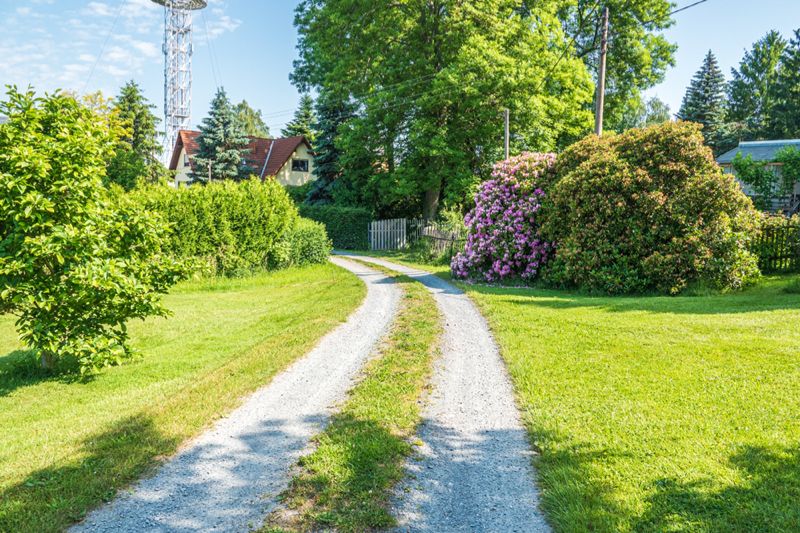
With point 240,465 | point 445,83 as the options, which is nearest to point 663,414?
point 240,465

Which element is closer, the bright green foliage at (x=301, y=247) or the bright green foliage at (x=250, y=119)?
the bright green foliage at (x=301, y=247)

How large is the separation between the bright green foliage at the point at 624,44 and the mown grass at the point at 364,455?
2850 cm

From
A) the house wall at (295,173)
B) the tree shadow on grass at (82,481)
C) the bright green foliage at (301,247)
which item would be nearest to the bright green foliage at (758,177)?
the bright green foliage at (301,247)

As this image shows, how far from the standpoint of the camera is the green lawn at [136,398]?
4.21 metres

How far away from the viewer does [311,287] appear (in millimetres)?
16516

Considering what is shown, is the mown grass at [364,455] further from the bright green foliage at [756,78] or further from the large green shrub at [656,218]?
the bright green foliage at [756,78]

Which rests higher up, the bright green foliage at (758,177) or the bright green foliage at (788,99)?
the bright green foliage at (788,99)

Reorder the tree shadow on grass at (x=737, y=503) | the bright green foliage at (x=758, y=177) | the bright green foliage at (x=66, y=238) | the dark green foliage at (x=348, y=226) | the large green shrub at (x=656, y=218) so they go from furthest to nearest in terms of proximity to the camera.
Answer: the dark green foliage at (x=348, y=226), the bright green foliage at (x=758, y=177), the large green shrub at (x=656, y=218), the bright green foliage at (x=66, y=238), the tree shadow on grass at (x=737, y=503)

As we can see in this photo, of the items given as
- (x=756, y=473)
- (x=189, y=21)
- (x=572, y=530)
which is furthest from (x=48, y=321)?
(x=189, y=21)

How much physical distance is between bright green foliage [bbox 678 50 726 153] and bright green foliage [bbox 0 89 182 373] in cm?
5347

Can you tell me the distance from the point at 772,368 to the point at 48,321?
376 inches

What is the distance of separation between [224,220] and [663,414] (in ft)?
50.7

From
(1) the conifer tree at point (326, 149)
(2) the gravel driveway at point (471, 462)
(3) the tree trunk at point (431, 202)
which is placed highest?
(1) the conifer tree at point (326, 149)

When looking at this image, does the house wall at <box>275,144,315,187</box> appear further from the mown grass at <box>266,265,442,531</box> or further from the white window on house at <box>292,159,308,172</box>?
the mown grass at <box>266,265,442,531</box>
